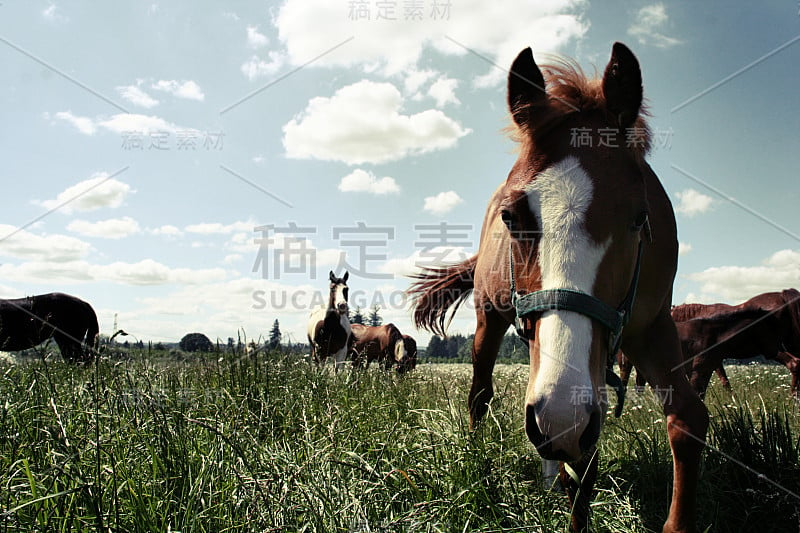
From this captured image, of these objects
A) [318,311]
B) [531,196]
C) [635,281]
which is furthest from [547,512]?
[318,311]

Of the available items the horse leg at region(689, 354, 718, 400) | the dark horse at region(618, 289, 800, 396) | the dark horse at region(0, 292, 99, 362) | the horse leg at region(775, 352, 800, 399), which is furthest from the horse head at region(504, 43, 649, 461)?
the dark horse at region(0, 292, 99, 362)

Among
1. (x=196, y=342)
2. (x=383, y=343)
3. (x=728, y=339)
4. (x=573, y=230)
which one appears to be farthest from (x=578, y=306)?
(x=383, y=343)

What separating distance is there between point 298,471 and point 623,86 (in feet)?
8.13

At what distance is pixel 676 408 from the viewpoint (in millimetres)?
2484

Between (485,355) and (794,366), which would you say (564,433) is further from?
(794,366)

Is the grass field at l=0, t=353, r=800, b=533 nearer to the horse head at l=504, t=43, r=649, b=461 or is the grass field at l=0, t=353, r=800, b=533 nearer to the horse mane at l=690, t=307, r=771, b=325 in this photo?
the horse head at l=504, t=43, r=649, b=461

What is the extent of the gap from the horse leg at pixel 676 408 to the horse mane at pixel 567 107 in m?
1.12

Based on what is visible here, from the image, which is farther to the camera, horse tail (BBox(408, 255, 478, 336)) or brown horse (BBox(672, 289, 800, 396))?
brown horse (BBox(672, 289, 800, 396))

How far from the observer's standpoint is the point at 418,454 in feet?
9.21

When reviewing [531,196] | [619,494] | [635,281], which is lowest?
[619,494]

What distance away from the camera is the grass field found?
77.1 inches

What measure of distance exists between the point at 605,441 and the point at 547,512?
2.02 m

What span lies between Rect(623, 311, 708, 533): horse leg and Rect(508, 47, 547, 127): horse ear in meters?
1.52

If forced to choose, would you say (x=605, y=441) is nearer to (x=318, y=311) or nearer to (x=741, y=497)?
(x=741, y=497)
